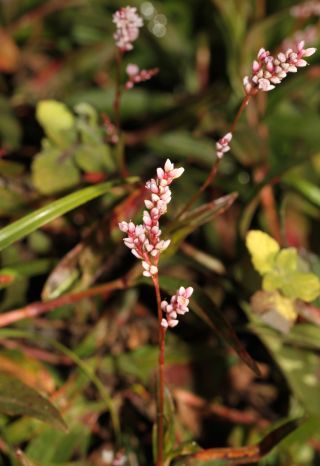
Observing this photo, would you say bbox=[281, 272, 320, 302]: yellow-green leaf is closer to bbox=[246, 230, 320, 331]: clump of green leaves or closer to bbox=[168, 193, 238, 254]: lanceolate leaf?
bbox=[246, 230, 320, 331]: clump of green leaves

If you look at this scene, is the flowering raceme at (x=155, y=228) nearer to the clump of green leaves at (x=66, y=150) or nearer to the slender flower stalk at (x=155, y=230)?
the slender flower stalk at (x=155, y=230)

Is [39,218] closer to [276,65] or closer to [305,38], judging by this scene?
[276,65]

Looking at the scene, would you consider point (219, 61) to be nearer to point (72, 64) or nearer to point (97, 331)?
point (72, 64)

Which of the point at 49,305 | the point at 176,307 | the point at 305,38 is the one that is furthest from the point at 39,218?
the point at 305,38

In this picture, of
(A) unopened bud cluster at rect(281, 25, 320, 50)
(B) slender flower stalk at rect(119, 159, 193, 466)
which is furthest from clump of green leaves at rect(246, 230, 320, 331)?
(A) unopened bud cluster at rect(281, 25, 320, 50)

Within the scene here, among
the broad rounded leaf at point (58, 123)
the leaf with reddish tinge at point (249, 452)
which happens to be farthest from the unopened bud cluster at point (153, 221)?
the broad rounded leaf at point (58, 123)

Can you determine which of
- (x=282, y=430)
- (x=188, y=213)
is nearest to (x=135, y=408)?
(x=282, y=430)
